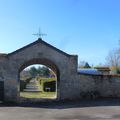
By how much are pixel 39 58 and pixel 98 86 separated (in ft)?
18.9

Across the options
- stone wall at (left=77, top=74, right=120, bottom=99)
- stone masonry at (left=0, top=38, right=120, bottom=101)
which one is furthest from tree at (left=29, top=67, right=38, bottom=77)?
stone masonry at (left=0, top=38, right=120, bottom=101)

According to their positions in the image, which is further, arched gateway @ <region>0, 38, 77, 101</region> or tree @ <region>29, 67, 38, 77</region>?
tree @ <region>29, 67, 38, 77</region>

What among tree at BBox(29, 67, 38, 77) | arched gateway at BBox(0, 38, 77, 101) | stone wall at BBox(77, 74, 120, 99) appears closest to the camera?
arched gateway at BBox(0, 38, 77, 101)

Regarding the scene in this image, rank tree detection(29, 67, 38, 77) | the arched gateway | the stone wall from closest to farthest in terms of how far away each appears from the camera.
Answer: the arched gateway < the stone wall < tree detection(29, 67, 38, 77)

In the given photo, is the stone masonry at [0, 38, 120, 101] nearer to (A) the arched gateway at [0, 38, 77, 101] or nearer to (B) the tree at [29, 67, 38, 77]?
(A) the arched gateway at [0, 38, 77, 101]

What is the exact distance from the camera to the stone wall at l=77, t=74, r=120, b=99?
103ft

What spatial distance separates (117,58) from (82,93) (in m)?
48.1

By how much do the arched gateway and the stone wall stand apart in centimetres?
91

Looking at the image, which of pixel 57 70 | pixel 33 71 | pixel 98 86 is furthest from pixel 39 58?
pixel 33 71

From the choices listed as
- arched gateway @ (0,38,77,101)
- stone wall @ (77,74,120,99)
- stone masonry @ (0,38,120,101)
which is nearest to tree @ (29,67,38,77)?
stone wall @ (77,74,120,99)

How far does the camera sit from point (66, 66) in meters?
31.0

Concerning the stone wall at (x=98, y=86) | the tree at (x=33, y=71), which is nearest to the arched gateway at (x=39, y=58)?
the stone wall at (x=98, y=86)

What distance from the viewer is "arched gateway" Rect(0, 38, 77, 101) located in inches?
1190

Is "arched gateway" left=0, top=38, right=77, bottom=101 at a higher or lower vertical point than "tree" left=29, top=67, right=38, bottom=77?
lower
